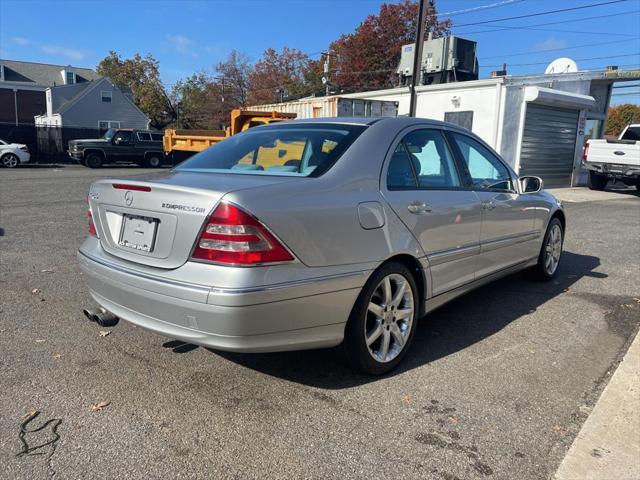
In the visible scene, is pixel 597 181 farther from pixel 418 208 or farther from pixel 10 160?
pixel 10 160

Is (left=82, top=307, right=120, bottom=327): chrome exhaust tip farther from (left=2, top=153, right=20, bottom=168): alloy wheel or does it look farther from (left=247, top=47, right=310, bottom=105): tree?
(left=247, top=47, right=310, bottom=105): tree

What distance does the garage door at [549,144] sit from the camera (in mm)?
17656

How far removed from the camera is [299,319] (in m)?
2.74

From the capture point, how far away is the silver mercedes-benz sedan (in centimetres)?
257

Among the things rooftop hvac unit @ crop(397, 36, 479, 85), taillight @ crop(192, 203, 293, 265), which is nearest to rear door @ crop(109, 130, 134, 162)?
rooftop hvac unit @ crop(397, 36, 479, 85)

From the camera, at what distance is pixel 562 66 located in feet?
65.4

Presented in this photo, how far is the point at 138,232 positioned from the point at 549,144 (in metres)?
18.7

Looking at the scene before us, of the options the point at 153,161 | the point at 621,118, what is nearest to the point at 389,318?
the point at 153,161

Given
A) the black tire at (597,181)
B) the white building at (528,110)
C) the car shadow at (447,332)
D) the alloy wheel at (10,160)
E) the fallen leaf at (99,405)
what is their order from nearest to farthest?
the fallen leaf at (99,405) → the car shadow at (447,332) → the white building at (528,110) → the black tire at (597,181) → the alloy wheel at (10,160)

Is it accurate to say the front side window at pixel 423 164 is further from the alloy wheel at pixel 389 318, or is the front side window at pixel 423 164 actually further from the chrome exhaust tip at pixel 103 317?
the chrome exhaust tip at pixel 103 317

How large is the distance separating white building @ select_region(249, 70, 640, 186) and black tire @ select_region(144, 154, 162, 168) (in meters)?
8.13

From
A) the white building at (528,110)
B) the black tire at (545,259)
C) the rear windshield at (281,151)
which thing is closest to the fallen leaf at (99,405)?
the rear windshield at (281,151)


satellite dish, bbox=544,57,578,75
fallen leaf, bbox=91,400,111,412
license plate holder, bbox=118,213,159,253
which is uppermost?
satellite dish, bbox=544,57,578,75

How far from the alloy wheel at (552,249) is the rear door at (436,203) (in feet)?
6.07
